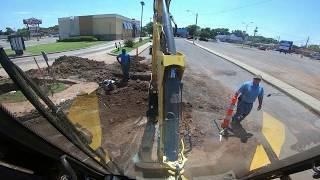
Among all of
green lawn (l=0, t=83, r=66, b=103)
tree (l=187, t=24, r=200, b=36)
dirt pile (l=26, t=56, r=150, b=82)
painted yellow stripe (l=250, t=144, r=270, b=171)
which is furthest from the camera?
tree (l=187, t=24, r=200, b=36)

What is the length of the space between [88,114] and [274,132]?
535 cm

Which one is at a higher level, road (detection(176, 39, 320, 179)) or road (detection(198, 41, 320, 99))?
road (detection(176, 39, 320, 179))

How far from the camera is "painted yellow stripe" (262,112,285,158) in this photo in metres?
8.89

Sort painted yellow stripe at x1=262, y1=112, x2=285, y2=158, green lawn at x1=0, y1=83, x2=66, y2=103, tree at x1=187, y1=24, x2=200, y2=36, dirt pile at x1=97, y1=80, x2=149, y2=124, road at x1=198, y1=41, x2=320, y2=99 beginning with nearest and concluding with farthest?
painted yellow stripe at x1=262, y1=112, x2=285, y2=158, dirt pile at x1=97, y1=80, x2=149, y2=124, green lawn at x1=0, y1=83, x2=66, y2=103, road at x1=198, y1=41, x2=320, y2=99, tree at x1=187, y1=24, x2=200, y2=36

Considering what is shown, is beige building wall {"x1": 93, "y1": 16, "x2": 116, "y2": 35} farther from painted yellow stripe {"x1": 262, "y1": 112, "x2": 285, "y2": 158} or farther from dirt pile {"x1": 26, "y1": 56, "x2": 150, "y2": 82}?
painted yellow stripe {"x1": 262, "y1": 112, "x2": 285, "y2": 158}

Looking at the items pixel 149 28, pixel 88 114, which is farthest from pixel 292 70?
pixel 149 28

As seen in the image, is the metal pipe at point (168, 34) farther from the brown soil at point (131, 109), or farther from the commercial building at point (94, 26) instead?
the commercial building at point (94, 26)

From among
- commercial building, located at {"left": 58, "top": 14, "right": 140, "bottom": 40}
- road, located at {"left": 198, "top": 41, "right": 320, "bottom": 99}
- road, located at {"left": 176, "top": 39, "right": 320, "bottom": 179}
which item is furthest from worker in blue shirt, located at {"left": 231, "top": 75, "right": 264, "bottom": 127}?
commercial building, located at {"left": 58, "top": 14, "right": 140, "bottom": 40}

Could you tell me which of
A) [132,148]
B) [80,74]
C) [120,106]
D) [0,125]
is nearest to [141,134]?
[132,148]

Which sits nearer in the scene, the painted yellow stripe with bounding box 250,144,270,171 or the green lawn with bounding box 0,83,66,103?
the painted yellow stripe with bounding box 250,144,270,171

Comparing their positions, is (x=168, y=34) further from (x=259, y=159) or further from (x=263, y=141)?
(x=263, y=141)

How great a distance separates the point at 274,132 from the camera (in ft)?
33.6

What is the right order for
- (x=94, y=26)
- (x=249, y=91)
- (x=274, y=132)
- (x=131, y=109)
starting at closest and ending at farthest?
(x=249, y=91)
(x=274, y=132)
(x=131, y=109)
(x=94, y=26)

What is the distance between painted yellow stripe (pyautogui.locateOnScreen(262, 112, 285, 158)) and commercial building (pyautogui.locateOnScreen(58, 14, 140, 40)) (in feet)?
230
